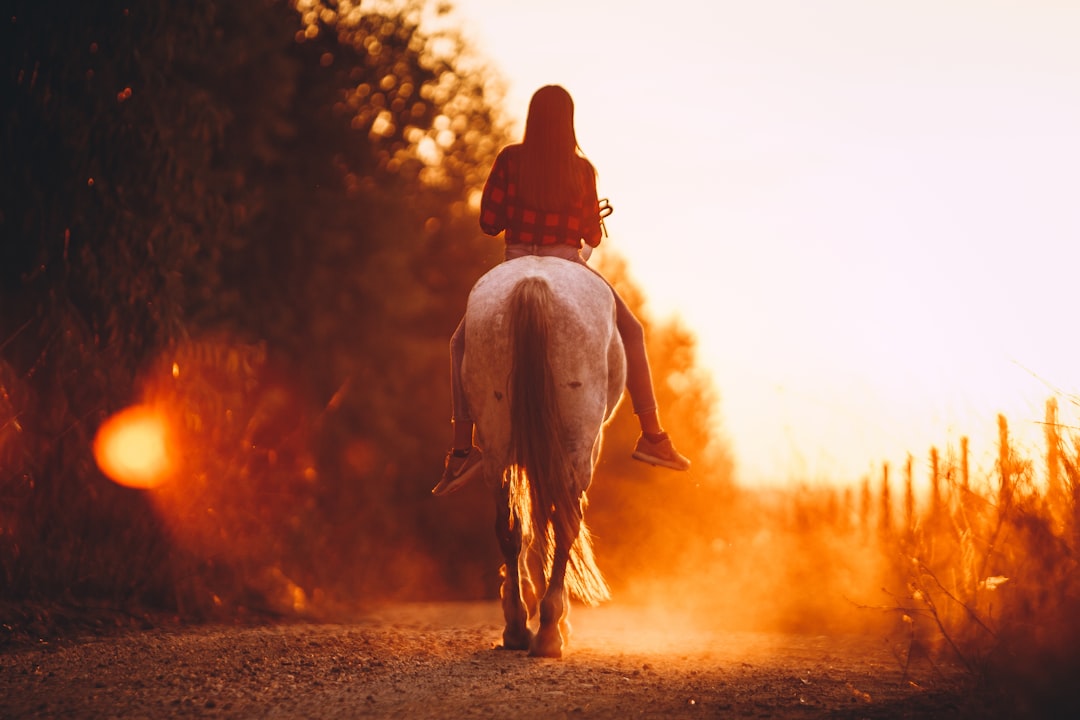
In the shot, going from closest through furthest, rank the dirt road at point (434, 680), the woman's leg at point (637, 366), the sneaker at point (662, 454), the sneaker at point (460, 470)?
the dirt road at point (434, 680) → the sneaker at point (460, 470) → the woman's leg at point (637, 366) → the sneaker at point (662, 454)

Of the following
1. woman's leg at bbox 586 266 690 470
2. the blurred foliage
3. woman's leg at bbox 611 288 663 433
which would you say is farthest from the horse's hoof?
the blurred foliage

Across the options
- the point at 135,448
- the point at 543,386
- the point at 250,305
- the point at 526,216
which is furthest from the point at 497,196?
the point at 250,305

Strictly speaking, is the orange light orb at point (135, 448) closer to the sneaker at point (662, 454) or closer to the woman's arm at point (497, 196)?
the woman's arm at point (497, 196)

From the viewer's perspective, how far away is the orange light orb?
8.63m

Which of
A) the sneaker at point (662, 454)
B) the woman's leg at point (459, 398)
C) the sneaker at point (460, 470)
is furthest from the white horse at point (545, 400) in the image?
the sneaker at point (662, 454)

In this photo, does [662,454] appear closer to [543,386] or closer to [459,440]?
[459,440]

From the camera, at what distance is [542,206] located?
6504mm

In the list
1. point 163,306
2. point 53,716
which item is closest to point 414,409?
point 163,306

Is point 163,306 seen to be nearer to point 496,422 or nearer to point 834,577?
point 496,422

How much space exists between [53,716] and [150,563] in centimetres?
435

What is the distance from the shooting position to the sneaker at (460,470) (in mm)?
6316

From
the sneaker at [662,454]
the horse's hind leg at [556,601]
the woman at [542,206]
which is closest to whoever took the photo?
the horse's hind leg at [556,601]

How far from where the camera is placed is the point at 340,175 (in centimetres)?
2017

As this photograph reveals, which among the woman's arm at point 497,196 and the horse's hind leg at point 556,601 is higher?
the woman's arm at point 497,196
